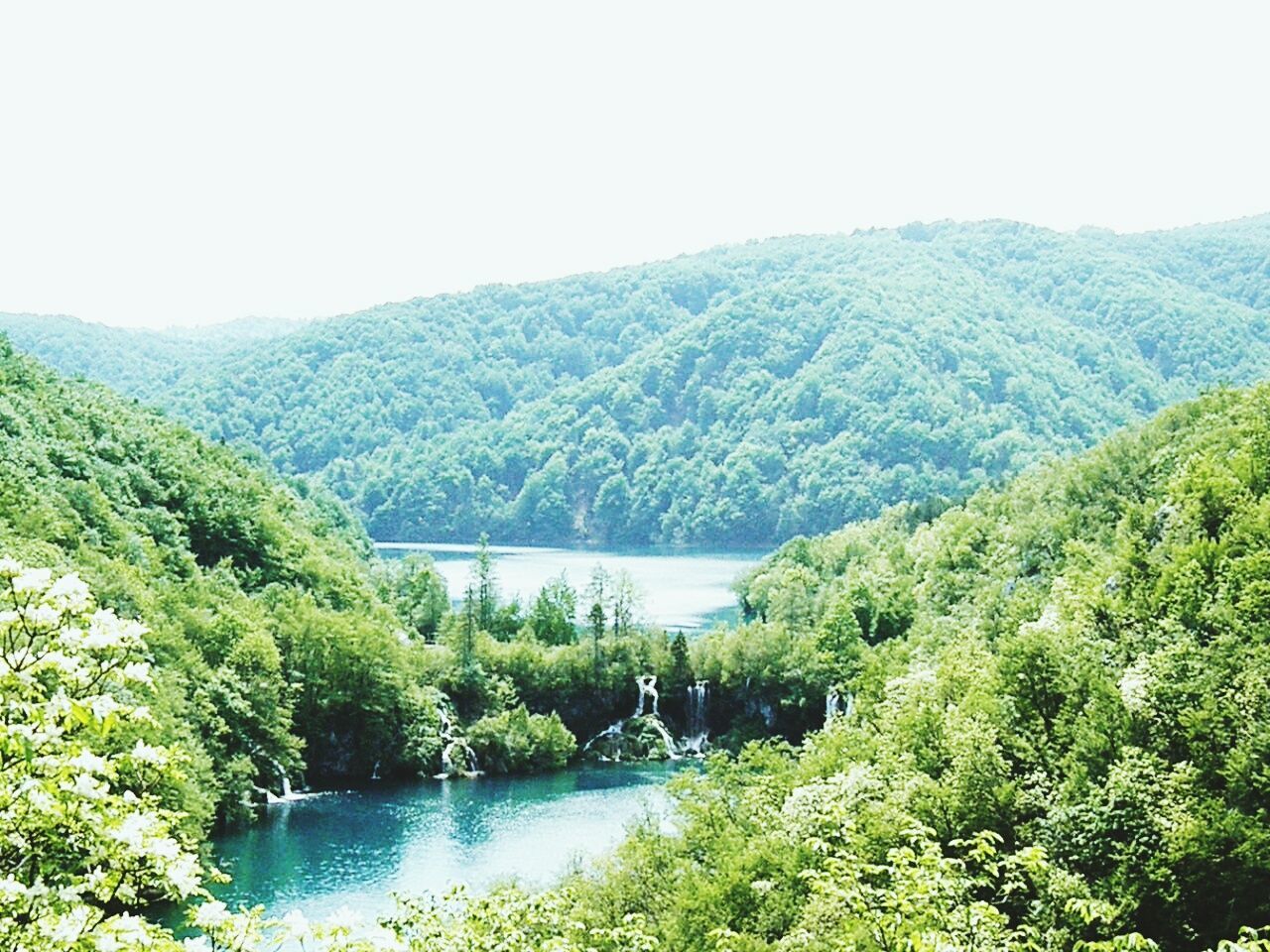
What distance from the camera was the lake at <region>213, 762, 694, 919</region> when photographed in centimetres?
4281

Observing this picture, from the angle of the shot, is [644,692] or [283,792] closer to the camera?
[283,792]

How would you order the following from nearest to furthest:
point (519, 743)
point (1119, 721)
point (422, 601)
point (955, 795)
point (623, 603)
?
point (955, 795)
point (1119, 721)
point (519, 743)
point (623, 603)
point (422, 601)

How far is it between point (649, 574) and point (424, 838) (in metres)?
102

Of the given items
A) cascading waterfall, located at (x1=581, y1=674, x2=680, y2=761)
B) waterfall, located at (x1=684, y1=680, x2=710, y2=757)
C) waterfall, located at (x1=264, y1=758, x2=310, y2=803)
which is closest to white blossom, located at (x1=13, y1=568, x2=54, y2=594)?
waterfall, located at (x1=264, y1=758, x2=310, y2=803)

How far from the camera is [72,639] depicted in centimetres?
752

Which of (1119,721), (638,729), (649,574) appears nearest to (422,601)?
A: (638,729)

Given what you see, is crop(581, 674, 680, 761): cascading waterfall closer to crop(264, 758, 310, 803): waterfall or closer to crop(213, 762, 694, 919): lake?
crop(213, 762, 694, 919): lake

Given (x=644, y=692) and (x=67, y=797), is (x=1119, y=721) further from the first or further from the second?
(x=644, y=692)

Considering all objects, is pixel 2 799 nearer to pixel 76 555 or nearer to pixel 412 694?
pixel 76 555

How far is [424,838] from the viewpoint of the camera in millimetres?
50656

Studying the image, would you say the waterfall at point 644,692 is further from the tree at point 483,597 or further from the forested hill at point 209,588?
the forested hill at point 209,588

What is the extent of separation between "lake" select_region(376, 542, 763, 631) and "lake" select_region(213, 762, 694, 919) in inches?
866

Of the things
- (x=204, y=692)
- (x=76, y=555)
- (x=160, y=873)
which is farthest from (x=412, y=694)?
(x=160, y=873)

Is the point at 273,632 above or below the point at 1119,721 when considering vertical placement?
below
